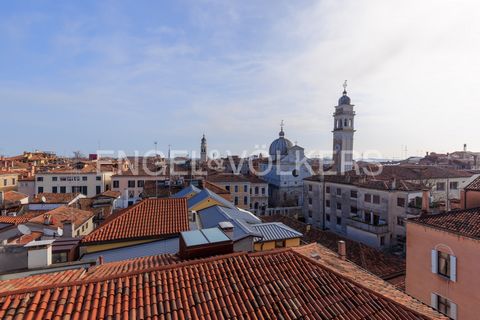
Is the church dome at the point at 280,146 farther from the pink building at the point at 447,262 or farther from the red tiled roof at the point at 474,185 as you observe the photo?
the pink building at the point at 447,262

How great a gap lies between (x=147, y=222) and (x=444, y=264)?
446 inches

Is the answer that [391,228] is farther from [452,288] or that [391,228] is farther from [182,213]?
[182,213]

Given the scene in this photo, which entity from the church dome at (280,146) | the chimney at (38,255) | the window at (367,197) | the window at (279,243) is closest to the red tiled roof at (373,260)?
the window at (279,243)

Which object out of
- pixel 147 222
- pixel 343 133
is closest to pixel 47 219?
pixel 147 222

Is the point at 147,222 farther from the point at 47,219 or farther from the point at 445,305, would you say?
the point at 445,305

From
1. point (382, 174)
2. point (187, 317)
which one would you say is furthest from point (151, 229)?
point (382, 174)

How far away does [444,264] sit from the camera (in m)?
10.9

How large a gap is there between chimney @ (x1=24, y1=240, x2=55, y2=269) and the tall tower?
41.5 m

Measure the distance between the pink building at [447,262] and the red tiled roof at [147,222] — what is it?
378 inches

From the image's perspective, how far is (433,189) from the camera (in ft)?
97.6

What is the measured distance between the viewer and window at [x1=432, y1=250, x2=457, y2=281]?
33.9 ft

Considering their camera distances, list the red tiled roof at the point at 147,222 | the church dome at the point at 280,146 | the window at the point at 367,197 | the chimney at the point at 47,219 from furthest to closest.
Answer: the church dome at the point at 280,146 → the window at the point at 367,197 → the chimney at the point at 47,219 → the red tiled roof at the point at 147,222

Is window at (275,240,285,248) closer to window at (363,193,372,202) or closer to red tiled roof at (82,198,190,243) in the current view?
red tiled roof at (82,198,190,243)

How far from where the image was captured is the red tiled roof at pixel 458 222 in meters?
10.1
